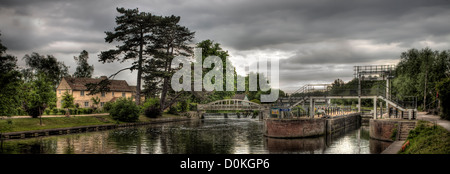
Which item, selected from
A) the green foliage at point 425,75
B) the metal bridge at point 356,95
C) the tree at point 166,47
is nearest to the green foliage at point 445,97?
the metal bridge at point 356,95

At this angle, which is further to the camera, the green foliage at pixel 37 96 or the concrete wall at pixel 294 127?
the green foliage at pixel 37 96

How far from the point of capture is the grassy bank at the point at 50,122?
36.6 m

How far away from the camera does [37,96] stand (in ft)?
138

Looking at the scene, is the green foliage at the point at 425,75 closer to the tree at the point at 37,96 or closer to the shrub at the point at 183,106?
the shrub at the point at 183,106

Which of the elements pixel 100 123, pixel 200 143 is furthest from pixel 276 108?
pixel 100 123

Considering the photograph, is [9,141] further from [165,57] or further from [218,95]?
[218,95]

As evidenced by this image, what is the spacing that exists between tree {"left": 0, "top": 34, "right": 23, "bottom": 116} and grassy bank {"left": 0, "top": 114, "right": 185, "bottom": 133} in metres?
2.78

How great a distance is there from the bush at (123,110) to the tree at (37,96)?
11.7 metres

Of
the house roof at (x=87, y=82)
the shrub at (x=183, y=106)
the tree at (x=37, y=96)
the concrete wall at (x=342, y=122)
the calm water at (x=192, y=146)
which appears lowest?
the calm water at (x=192, y=146)

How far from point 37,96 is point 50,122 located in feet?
12.1

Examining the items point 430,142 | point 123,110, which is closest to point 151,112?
point 123,110

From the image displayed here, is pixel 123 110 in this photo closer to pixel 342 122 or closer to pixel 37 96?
pixel 37 96

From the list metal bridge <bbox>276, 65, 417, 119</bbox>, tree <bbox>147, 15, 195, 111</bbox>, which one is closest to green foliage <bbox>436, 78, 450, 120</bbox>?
metal bridge <bbox>276, 65, 417, 119</bbox>
